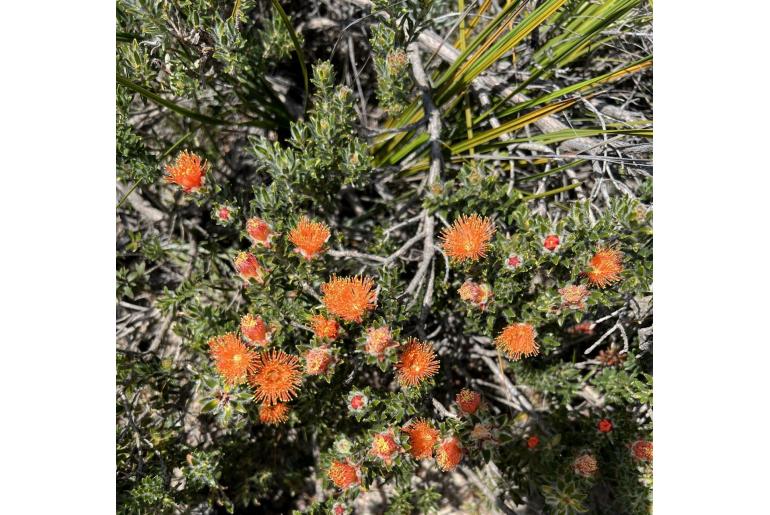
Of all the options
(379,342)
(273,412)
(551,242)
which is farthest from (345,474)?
(551,242)

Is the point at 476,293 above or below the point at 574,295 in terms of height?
below

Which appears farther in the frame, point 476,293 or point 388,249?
point 388,249

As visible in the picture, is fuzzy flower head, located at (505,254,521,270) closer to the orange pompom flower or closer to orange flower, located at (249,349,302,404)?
orange flower, located at (249,349,302,404)

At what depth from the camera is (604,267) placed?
4.71ft

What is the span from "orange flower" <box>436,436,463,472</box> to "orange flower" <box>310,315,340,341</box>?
442 mm

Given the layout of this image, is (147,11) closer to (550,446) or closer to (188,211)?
(188,211)

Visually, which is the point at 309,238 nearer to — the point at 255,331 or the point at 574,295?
the point at 255,331

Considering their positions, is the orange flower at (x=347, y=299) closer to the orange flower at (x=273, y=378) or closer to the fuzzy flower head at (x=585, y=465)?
the orange flower at (x=273, y=378)

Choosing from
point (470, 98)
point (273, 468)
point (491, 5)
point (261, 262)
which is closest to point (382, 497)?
point (273, 468)

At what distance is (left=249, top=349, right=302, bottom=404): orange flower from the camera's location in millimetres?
1392

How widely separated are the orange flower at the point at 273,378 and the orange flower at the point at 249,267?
22cm

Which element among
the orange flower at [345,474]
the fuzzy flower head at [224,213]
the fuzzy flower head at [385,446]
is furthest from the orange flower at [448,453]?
the fuzzy flower head at [224,213]

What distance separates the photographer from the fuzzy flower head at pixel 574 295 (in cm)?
143

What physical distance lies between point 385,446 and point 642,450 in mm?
875
